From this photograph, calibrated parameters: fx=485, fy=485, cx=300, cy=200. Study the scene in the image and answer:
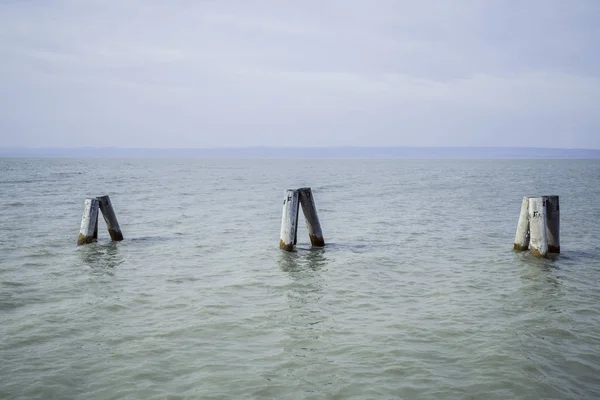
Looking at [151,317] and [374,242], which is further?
[374,242]

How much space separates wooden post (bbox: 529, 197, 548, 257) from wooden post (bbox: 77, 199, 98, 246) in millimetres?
10965

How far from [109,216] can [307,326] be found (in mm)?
8726

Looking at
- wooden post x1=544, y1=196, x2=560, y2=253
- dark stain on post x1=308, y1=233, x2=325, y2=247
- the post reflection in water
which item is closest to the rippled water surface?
the post reflection in water

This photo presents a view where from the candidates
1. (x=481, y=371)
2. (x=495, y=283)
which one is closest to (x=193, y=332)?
(x=481, y=371)

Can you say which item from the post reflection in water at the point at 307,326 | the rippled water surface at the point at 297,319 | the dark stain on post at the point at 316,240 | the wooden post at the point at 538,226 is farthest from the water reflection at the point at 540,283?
the dark stain on post at the point at 316,240

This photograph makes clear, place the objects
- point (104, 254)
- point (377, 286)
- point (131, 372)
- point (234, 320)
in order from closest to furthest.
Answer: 1. point (131, 372)
2. point (234, 320)
3. point (377, 286)
4. point (104, 254)

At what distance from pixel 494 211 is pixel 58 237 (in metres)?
18.4

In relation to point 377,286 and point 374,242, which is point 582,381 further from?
point 374,242

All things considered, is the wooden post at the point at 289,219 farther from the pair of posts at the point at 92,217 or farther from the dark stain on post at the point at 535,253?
the dark stain on post at the point at 535,253

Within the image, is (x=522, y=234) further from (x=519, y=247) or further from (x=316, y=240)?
(x=316, y=240)

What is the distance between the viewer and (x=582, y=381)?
5270 mm

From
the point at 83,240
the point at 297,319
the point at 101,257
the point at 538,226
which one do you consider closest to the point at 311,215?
the point at 101,257

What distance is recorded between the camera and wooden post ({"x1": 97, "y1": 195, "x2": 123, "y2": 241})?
43.8 feet

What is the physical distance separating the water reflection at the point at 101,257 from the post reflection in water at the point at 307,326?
3.80m
